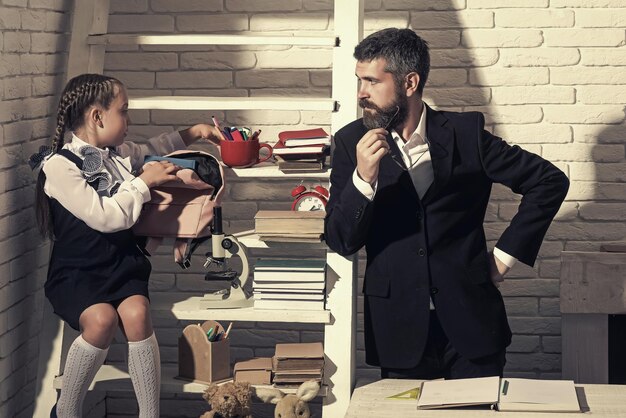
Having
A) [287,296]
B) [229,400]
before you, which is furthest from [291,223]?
[229,400]

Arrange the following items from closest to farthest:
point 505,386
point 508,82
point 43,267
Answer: point 505,386, point 43,267, point 508,82

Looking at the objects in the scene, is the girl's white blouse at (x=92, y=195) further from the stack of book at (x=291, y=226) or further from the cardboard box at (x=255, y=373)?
the cardboard box at (x=255, y=373)

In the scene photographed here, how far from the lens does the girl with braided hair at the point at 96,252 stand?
3867mm

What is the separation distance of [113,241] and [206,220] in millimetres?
341

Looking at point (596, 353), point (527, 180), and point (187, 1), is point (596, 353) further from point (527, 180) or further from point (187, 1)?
point (187, 1)

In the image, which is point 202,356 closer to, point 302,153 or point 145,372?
point 145,372

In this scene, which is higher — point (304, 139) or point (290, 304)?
point (304, 139)

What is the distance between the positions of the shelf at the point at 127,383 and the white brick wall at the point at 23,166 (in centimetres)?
23

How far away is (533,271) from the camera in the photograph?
4746 mm

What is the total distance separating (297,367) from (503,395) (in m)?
1.15

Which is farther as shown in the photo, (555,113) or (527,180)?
(555,113)

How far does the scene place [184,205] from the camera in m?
4.04

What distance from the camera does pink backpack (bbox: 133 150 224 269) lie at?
4016 millimetres

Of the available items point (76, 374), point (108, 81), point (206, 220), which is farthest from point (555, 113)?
point (76, 374)
